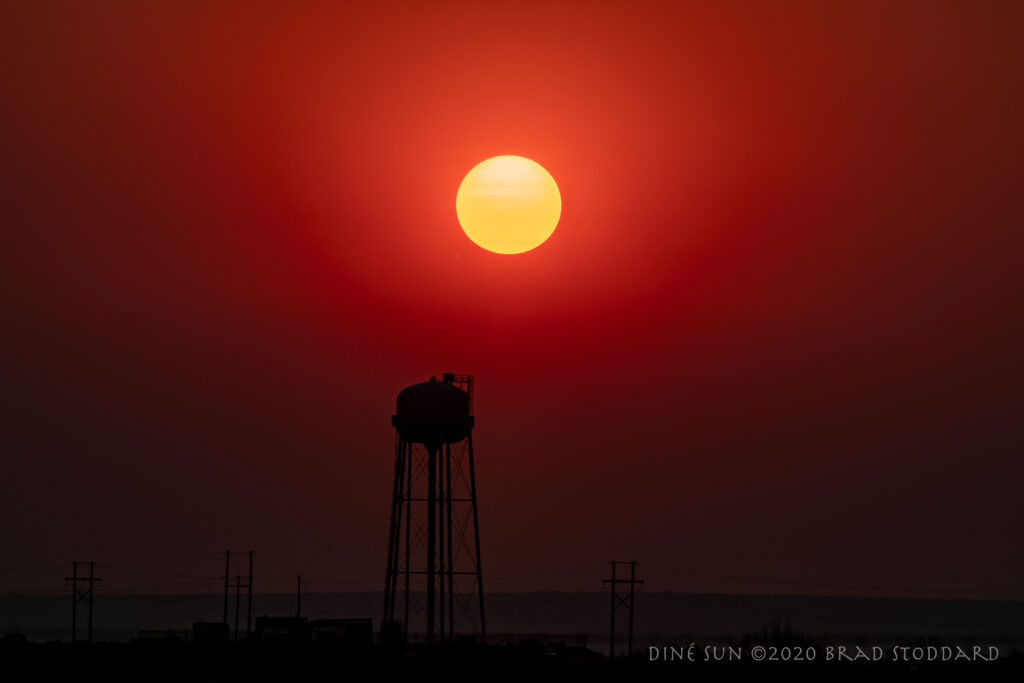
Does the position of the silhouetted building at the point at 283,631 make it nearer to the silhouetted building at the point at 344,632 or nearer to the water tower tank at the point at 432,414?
the silhouetted building at the point at 344,632

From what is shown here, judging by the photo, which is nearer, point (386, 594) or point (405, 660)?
point (405, 660)

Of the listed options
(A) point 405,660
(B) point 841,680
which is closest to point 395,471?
(A) point 405,660

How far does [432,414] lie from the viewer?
7794cm

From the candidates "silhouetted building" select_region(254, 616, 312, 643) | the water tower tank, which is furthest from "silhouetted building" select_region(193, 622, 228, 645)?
the water tower tank

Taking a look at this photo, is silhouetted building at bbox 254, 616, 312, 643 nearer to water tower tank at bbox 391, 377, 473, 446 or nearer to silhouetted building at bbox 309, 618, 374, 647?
silhouetted building at bbox 309, 618, 374, 647

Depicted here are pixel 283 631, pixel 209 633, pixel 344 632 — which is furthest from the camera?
pixel 209 633

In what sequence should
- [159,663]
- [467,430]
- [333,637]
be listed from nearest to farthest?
[159,663]
[467,430]
[333,637]

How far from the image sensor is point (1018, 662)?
6862 cm

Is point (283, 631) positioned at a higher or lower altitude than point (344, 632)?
lower

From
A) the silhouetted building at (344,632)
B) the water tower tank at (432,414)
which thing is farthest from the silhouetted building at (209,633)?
the water tower tank at (432,414)

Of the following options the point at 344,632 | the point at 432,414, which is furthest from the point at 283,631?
the point at 432,414

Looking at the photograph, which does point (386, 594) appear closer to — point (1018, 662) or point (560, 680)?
point (560, 680)

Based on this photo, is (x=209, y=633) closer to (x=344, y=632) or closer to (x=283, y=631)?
(x=283, y=631)

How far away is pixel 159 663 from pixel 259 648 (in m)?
11.3
